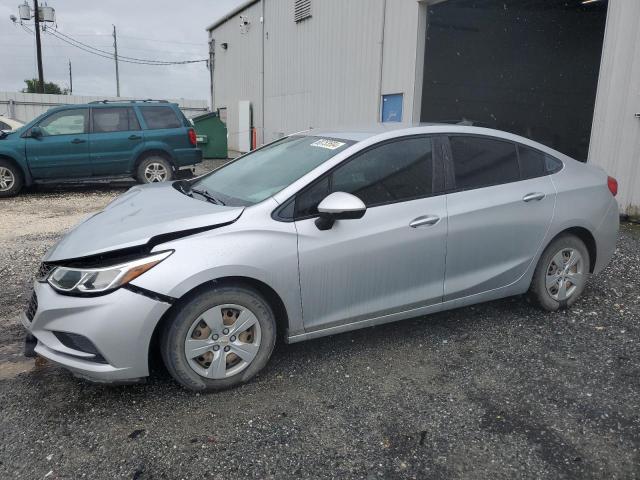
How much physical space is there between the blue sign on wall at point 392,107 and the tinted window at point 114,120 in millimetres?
5211

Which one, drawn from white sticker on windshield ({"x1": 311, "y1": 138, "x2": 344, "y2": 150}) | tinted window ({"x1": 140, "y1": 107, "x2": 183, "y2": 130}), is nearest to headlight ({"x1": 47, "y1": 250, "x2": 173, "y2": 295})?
white sticker on windshield ({"x1": 311, "y1": 138, "x2": 344, "y2": 150})

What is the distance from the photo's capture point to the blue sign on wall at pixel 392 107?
1082 centimetres

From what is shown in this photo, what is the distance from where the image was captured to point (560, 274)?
13.9 ft

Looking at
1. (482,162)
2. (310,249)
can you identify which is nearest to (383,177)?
(310,249)

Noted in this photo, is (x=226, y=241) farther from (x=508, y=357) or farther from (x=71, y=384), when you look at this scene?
(x=508, y=357)

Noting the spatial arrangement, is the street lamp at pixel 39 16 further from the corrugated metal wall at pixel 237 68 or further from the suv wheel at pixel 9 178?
the suv wheel at pixel 9 178

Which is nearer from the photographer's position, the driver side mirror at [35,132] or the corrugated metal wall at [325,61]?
the driver side mirror at [35,132]

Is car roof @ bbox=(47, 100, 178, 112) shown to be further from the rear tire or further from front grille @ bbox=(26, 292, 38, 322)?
the rear tire

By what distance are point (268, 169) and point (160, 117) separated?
26.3 feet

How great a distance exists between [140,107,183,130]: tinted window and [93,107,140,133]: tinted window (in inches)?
9.2

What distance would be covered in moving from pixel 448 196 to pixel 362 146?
0.71m

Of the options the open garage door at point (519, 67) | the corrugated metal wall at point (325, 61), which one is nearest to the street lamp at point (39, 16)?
the corrugated metal wall at point (325, 61)

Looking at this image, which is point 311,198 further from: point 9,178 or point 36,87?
point 36,87

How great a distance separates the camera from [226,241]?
2959 millimetres
